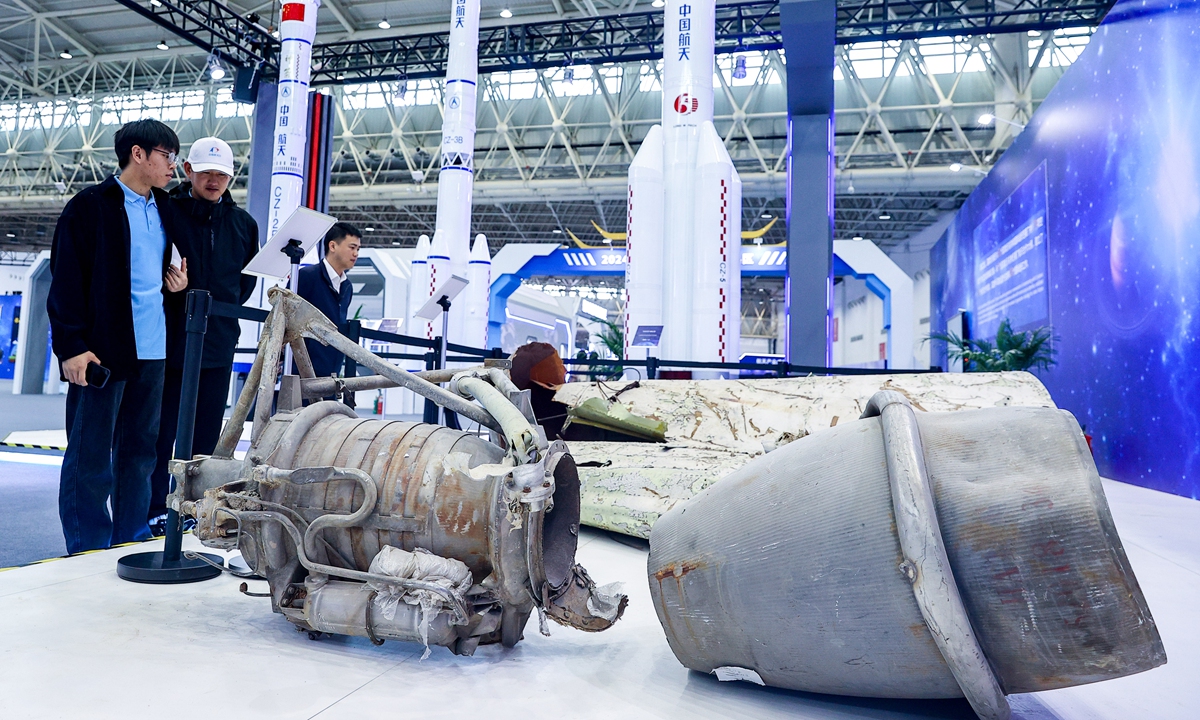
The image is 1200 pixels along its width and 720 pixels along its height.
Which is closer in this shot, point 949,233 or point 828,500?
point 828,500

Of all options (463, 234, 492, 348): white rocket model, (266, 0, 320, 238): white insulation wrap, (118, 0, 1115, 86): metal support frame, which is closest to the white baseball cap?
(266, 0, 320, 238): white insulation wrap

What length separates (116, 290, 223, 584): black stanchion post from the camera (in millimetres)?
2377

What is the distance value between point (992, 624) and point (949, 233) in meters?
15.9

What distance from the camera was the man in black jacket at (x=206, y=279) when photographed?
10.0ft

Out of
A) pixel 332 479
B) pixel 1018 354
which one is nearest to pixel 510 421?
pixel 332 479

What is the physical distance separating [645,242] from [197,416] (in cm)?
676

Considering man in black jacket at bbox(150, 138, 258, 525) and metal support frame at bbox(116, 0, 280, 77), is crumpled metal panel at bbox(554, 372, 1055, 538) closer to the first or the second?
man in black jacket at bbox(150, 138, 258, 525)

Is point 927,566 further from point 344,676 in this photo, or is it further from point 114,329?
point 114,329

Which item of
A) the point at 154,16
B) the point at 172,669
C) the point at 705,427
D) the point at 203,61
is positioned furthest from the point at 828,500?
the point at 203,61

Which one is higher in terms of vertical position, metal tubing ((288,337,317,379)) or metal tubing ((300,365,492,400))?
metal tubing ((288,337,317,379))

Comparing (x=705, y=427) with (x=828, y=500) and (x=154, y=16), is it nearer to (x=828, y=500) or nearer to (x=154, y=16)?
(x=828, y=500)

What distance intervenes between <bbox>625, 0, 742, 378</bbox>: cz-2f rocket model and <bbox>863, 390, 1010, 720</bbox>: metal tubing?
783 centimetres

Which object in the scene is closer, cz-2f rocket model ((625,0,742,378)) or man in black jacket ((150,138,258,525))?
man in black jacket ((150,138,258,525))

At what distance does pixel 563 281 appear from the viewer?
102 feet
